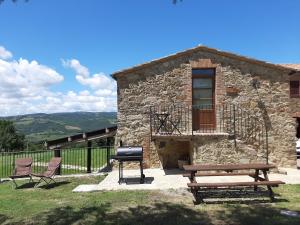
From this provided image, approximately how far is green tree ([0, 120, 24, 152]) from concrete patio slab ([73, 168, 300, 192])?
4939cm

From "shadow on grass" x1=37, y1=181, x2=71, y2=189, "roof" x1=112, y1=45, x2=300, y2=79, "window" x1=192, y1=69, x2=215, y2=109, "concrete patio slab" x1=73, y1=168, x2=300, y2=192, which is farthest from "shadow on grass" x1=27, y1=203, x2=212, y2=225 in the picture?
"roof" x1=112, y1=45, x2=300, y2=79

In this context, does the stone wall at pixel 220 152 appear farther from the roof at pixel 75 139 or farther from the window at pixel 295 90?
the window at pixel 295 90

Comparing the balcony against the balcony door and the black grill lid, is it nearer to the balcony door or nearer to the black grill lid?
the balcony door

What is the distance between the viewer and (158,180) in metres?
11.6

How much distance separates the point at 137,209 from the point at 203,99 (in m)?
7.22

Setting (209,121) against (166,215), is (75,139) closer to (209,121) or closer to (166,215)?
(209,121)

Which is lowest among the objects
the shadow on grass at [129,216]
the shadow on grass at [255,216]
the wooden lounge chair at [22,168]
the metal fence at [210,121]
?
the shadow on grass at [129,216]

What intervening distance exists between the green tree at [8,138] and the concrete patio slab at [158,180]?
49388 millimetres

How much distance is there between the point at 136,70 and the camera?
14.1m

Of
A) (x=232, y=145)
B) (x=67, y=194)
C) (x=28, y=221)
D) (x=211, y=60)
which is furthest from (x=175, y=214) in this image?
(x=211, y=60)

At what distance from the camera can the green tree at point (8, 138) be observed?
5822 centimetres

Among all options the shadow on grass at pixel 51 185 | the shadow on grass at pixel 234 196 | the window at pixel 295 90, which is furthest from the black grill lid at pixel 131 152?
the window at pixel 295 90

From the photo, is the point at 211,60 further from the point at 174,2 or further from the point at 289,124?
A: the point at 174,2

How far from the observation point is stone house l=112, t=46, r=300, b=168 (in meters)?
13.9
